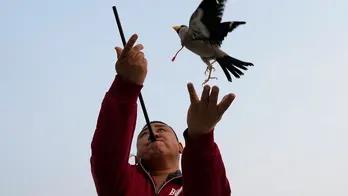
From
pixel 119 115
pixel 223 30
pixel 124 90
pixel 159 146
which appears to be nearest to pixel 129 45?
pixel 124 90

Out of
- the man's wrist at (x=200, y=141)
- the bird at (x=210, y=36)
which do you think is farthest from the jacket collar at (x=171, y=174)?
the bird at (x=210, y=36)

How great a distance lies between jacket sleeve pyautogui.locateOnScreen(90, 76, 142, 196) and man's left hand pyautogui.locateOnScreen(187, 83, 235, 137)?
0.32 metres

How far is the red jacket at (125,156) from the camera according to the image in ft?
7.27

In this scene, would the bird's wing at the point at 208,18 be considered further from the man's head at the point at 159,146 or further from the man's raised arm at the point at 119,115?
the man's head at the point at 159,146

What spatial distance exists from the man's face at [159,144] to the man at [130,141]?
190 millimetres

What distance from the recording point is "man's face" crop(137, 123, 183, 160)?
110 inches

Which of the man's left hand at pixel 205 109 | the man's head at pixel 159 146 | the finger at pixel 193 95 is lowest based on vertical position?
the man's head at pixel 159 146

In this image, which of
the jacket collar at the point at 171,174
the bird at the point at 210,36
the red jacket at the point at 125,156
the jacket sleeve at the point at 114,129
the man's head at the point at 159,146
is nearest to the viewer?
the bird at the point at 210,36

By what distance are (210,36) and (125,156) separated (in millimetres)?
827

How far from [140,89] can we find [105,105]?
0.18 metres

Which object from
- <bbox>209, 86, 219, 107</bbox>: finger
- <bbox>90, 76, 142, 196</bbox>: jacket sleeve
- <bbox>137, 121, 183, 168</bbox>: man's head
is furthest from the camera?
<bbox>137, 121, 183, 168</bbox>: man's head

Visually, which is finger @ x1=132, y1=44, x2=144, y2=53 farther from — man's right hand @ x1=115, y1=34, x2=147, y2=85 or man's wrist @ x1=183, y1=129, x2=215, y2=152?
man's wrist @ x1=183, y1=129, x2=215, y2=152

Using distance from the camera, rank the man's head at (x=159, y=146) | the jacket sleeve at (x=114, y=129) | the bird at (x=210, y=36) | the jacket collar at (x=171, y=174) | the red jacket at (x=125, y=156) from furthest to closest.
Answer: the man's head at (x=159, y=146)
the jacket collar at (x=171, y=174)
the jacket sleeve at (x=114, y=129)
the red jacket at (x=125, y=156)
the bird at (x=210, y=36)

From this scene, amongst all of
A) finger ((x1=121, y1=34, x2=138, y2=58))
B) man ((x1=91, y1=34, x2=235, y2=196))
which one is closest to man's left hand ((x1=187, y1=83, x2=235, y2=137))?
man ((x1=91, y1=34, x2=235, y2=196))
